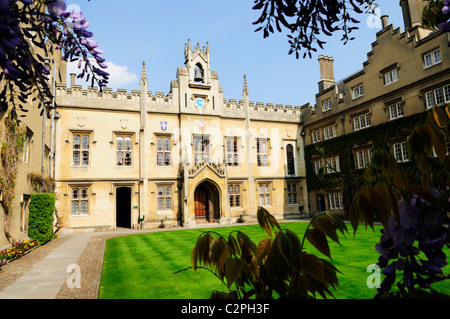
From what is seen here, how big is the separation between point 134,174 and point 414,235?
77.6 ft

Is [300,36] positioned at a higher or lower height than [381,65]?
lower

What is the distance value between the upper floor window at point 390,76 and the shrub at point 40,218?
2391cm

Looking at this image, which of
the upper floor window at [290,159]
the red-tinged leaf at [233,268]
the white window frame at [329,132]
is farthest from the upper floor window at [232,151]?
the red-tinged leaf at [233,268]

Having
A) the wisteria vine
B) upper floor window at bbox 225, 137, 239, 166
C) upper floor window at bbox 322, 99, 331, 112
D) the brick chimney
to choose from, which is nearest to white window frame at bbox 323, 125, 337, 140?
upper floor window at bbox 322, 99, 331, 112

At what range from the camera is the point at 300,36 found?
2584 millimetres

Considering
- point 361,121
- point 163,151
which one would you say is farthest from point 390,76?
point 163,151

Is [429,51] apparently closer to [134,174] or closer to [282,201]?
[282,201]

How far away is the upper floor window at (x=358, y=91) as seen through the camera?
923 inches

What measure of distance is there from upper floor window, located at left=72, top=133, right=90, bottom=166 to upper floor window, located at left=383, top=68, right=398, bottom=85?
2337 cm

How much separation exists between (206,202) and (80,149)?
11315 mm

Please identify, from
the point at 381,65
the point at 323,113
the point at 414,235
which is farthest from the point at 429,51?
the point at 414,235

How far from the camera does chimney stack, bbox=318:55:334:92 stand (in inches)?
1172

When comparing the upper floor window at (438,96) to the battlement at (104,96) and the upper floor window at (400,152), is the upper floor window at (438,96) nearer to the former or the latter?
the upper floor window at (400,152)

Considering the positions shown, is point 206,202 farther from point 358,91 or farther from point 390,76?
point 390,76
